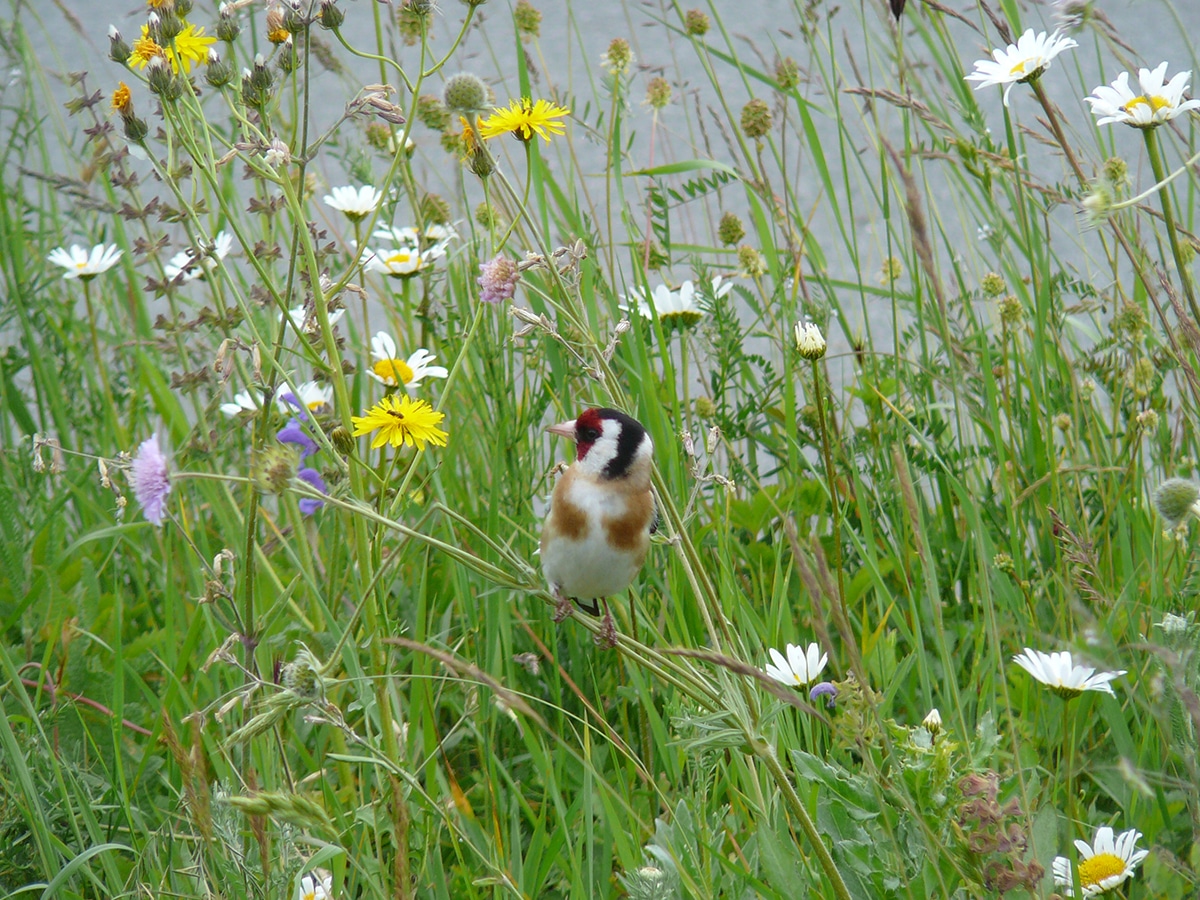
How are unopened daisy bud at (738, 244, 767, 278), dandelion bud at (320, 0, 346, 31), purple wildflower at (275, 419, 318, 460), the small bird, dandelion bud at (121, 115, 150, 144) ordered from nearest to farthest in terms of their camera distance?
dandelion bud at (320, 0, 346, 31) → dandelion bud at (121, 115, 150, 144) → the small bird → purple wildflower at (275, 419, 318, 460) → unopened daisy bud at (738, 244, 767, 278)

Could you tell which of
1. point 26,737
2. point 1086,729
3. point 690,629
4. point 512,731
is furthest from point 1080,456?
point 26,737

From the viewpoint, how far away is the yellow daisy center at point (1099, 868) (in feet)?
5.29

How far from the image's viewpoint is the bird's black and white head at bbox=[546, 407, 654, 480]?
2.06 m

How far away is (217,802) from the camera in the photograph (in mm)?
1587

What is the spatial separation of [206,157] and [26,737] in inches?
39.5

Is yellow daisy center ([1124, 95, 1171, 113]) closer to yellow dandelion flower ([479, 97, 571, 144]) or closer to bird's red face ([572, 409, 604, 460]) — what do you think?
yellow dandelion flower ([479, 97, 571, 144])

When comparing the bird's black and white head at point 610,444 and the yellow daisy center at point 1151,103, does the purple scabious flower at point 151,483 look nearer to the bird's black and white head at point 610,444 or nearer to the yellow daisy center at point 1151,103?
the bird's black and white head at point 610,444

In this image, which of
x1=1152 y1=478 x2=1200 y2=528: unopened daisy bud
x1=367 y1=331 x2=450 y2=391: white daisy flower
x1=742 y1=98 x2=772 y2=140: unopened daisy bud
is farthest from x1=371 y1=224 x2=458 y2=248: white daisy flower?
x1=1152 y1=478 x2=1200 y2=528: unopened daisy bud

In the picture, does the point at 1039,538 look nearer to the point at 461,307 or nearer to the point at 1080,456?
the point at 1080,456

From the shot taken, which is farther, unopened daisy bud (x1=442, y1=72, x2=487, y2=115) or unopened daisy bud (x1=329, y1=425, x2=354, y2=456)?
unopened daisy bud (x1=442, y1=72, x2=487, y2=115)

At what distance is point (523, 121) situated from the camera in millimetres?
1884

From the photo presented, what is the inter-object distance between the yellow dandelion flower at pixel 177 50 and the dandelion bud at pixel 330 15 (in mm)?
213

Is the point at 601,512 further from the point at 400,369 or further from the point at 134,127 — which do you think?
the point at 134,127

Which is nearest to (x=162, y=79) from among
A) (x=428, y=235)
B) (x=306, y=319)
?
(x=306, y=319)
